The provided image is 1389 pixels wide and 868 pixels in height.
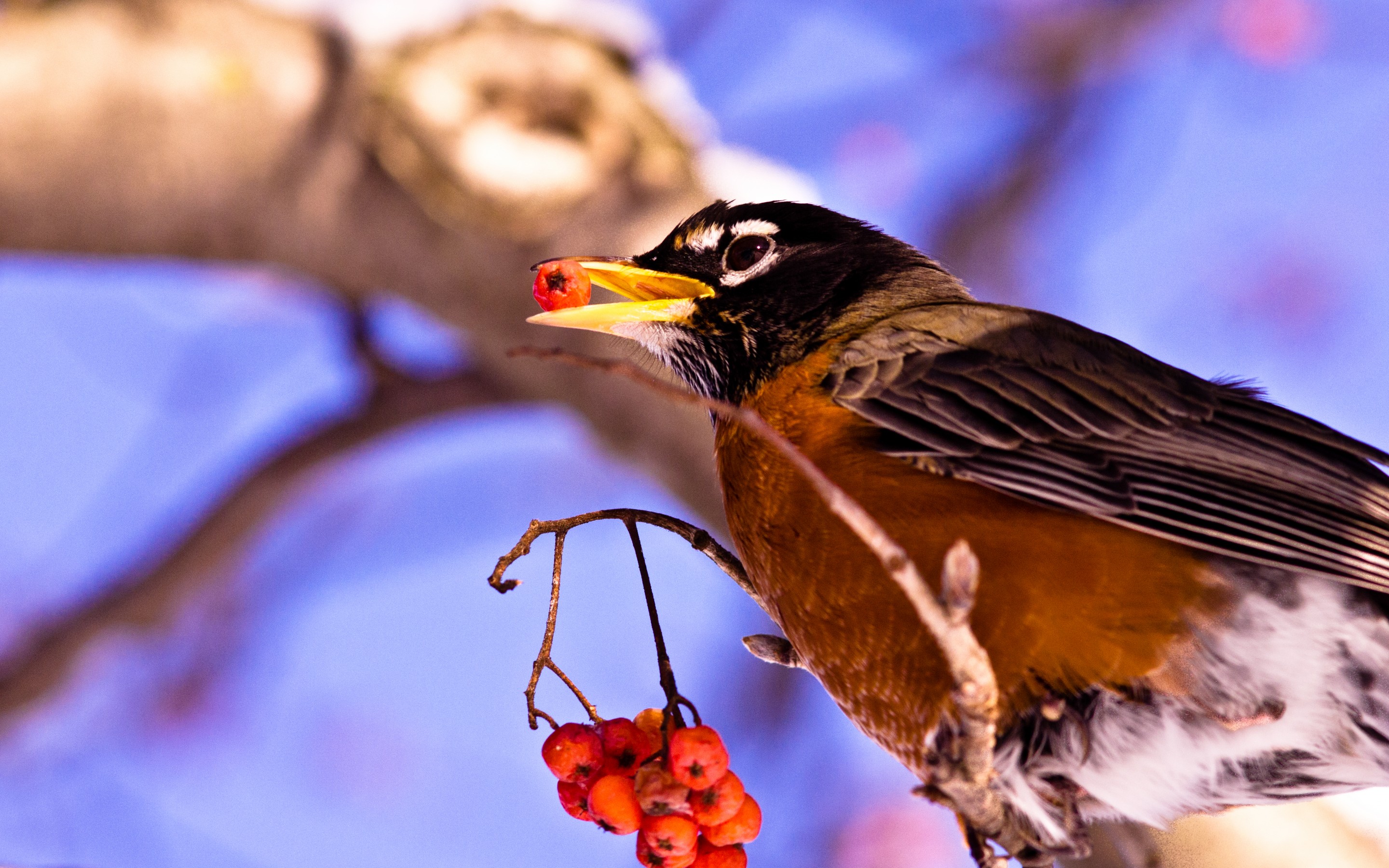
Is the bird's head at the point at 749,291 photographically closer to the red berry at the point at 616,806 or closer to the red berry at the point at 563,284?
the red berry at the point at 563,284

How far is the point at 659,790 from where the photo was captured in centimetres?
183

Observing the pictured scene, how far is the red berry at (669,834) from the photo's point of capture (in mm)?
1865

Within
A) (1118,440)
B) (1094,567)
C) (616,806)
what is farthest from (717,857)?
(1118,440)

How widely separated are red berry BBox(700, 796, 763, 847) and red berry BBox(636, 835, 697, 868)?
4cm

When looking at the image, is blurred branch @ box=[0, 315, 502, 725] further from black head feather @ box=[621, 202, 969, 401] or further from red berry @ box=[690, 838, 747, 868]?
red berry @ box=[690, 838, 747, 868]

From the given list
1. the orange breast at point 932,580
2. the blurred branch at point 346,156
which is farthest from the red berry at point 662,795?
the blurred branch at point 346,156

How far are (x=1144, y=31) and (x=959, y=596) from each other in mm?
5624

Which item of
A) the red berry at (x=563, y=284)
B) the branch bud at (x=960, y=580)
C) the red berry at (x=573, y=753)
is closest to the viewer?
the branch bud at (x=960, y=580)

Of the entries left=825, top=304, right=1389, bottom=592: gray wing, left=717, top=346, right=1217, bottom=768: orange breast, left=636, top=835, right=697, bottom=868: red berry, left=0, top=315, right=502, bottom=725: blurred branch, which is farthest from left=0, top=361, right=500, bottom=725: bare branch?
left=636, top=835, right=697, bottom=868: red berry

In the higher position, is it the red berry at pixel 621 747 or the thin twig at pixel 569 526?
the thin twig at pixel 569 526

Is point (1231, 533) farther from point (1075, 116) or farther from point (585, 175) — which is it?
point (1075, 116)

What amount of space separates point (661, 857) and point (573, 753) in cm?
21

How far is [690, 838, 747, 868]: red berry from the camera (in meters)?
1.97

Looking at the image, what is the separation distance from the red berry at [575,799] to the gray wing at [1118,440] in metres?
0.76
